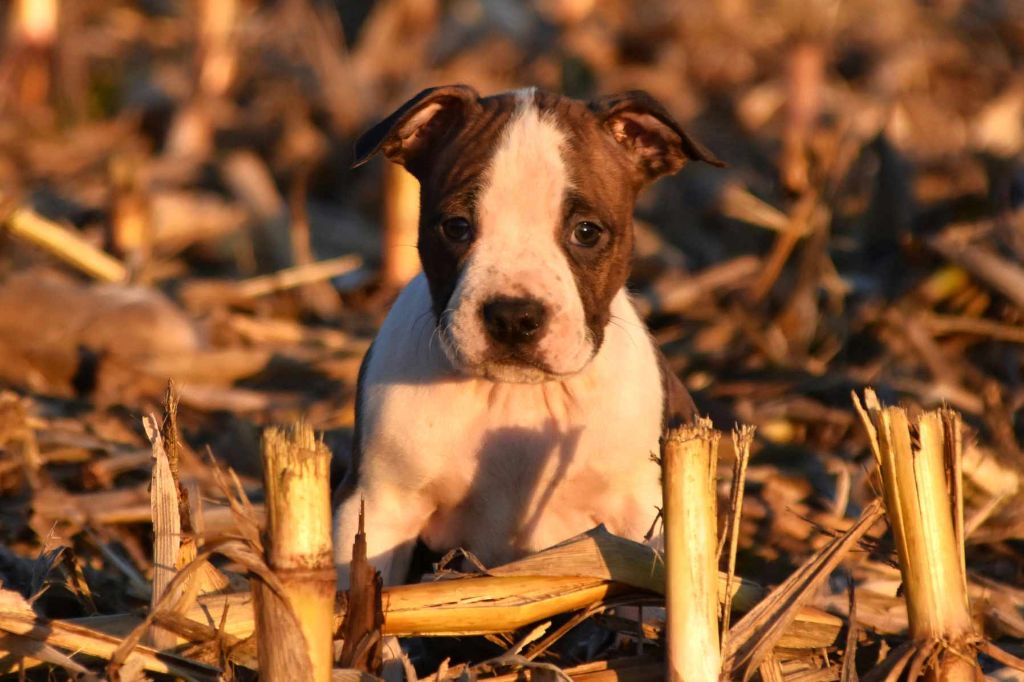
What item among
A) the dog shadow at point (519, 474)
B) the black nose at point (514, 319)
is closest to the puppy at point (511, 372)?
the dog shadow at point (519, 474)

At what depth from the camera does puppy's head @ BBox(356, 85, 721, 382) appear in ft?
15.8

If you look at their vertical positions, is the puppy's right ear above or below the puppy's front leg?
above

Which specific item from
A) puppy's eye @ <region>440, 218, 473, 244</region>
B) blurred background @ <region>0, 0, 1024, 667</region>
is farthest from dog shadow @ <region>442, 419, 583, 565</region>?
blurred background @ <region>0, 0, 1024, 667</region>

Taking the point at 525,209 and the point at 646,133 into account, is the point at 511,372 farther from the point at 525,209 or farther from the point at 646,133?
the point at 646,133

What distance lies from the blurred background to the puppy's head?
3.77ft

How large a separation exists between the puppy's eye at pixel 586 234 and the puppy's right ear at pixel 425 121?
0.63 metres

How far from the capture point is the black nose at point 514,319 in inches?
186

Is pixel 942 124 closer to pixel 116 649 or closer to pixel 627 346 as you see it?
pixel 627 346

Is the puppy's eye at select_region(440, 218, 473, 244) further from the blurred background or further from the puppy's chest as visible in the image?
the blurred background

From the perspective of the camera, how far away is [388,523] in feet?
17.1

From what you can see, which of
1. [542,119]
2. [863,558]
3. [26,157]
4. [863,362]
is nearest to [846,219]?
[863,362]

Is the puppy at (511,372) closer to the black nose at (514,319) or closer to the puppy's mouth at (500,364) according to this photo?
the puppy's mouth at (500,364)

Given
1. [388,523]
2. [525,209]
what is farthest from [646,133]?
[388,523]

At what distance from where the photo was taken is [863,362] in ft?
26.2
